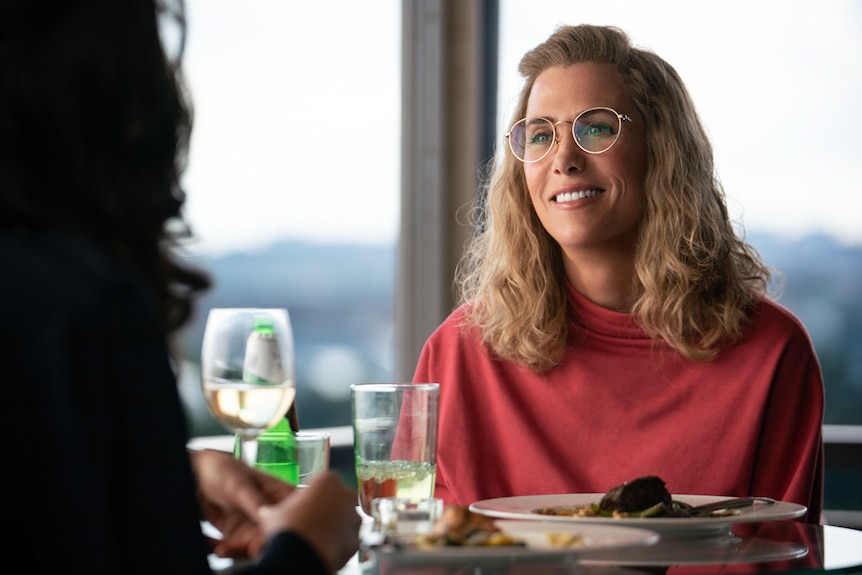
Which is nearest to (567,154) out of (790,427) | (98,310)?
(790,427)

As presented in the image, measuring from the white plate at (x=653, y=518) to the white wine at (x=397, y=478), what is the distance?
0.08m

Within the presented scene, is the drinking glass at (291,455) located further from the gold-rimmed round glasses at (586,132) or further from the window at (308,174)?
the window at (308,174)

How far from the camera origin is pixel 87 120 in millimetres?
942

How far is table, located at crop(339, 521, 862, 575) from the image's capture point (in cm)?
123

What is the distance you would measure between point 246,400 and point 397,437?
0.24 metres

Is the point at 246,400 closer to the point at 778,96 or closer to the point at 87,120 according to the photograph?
the point at 87,120

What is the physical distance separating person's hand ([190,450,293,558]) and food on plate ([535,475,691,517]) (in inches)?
16.1

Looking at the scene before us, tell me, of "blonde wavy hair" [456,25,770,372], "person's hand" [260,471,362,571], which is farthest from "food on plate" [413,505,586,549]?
"blonde wavy hair" [456,25,770,372]

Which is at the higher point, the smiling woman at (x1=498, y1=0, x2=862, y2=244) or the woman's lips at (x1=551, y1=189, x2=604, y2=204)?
the smiling woman at (x1=498, y1=0, x2=862, y2=244)

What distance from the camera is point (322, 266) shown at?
156 inches

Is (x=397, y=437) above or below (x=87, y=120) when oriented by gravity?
below

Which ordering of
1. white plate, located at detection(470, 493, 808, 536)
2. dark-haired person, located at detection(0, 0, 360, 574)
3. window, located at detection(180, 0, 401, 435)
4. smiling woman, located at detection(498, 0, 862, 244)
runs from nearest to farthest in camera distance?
1. dark-haired person, located at detection(0, 0, 360, 574)
2. white plate, located at detection(470, 493, 808, 536)
3. window, located at detection(180, 0, 401, 435)
4. smiling woman, located at detection(498, 0, 862, 244)

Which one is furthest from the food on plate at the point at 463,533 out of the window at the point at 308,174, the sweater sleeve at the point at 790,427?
the window at the point at 308,174

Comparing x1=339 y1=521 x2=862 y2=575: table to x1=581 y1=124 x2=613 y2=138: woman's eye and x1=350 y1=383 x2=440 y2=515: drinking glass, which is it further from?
x1=581 y1=124 x2=613 y2=138: woman's eye
